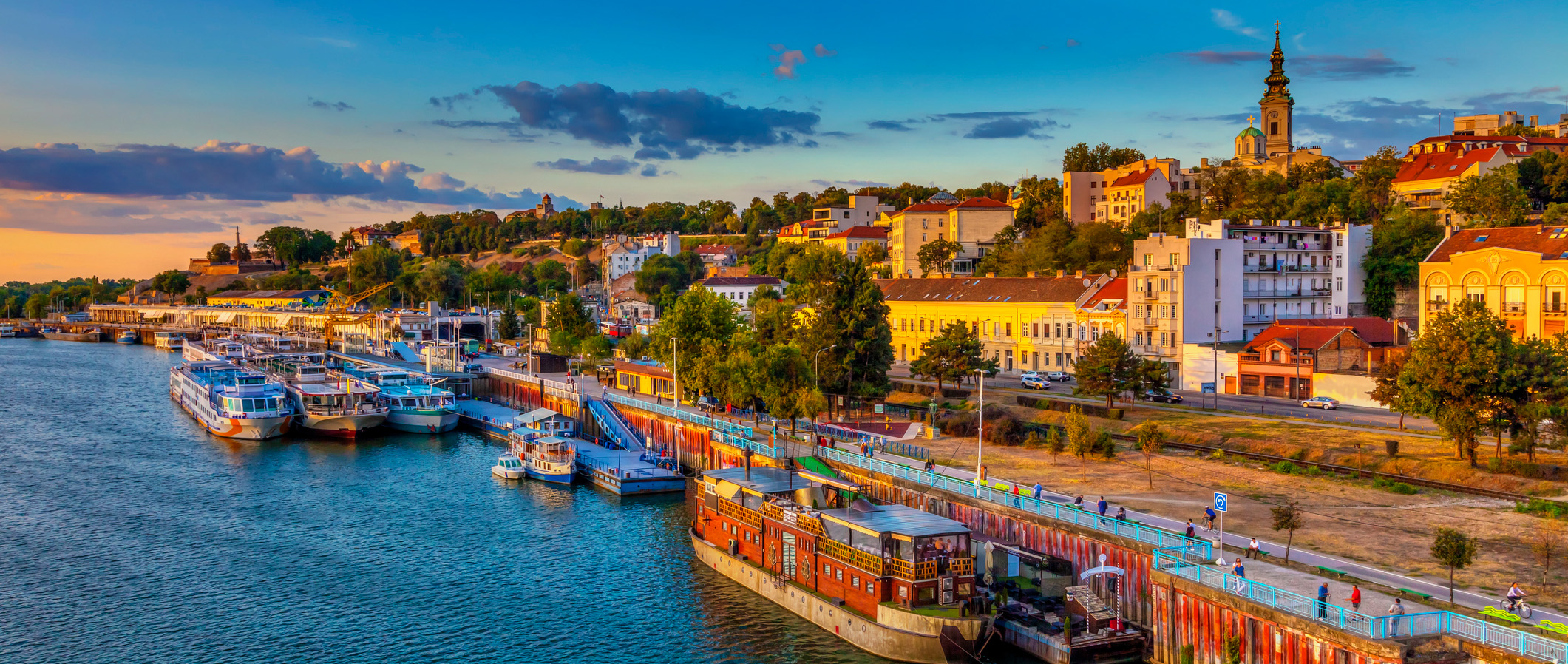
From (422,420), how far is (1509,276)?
75.0 m

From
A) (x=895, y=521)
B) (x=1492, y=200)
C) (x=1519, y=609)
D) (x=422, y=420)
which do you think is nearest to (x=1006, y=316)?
(x=1492, y=200)

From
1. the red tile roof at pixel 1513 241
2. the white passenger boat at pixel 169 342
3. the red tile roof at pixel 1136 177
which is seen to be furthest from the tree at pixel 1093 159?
the white passenger boat at pixel 169 342

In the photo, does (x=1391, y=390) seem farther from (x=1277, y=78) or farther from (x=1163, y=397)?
(x=1277, y=78)

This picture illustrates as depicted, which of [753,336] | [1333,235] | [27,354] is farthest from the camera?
[27,354]

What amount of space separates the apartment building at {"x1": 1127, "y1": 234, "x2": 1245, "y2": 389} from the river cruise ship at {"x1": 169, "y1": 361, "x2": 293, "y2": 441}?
62.8 meters

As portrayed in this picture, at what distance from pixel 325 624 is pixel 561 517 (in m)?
16.2

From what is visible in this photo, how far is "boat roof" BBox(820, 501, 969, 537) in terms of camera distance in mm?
32062

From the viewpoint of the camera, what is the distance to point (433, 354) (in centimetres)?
11106

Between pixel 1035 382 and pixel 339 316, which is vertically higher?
pixel 339 316

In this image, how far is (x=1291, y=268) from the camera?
8806cm

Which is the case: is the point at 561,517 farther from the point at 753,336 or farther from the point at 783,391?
the point at 753,336

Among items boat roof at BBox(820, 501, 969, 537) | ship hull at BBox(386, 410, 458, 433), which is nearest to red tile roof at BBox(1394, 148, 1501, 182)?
ship hull at BBox(386, 410, 458, 433)

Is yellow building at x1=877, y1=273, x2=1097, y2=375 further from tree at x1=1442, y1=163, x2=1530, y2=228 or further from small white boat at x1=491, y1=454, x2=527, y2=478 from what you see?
tree at x1=1442, y1=163, x2=1530, y2=228

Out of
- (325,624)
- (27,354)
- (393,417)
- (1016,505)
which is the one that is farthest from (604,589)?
(27,354)
